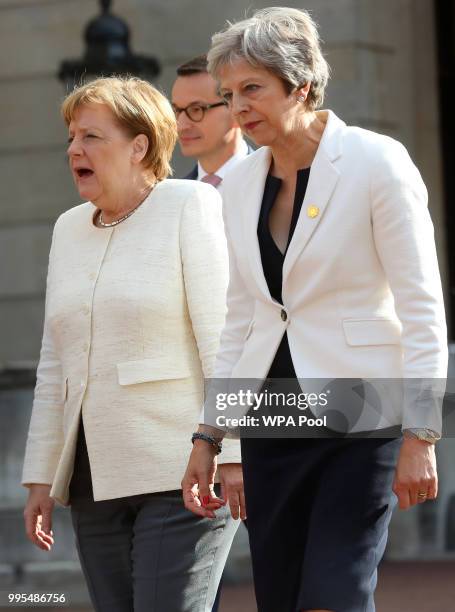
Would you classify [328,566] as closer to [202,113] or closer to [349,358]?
[349,358]

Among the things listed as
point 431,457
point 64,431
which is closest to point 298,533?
point 431,457

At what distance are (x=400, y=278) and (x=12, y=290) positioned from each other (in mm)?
9736

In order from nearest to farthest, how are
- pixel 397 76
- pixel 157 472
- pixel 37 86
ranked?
pixel 157 472
pixel 397 76
pixel 37 86

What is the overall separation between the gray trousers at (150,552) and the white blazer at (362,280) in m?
0.56

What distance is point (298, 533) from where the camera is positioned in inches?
142

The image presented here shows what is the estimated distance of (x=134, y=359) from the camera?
410 centimetres

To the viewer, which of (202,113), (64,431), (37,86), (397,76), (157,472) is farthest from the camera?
(37,86)

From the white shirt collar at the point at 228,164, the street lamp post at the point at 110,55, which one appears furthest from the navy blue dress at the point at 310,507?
the street lamp post at the point at 110,55

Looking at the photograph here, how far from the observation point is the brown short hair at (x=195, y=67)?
212 inches

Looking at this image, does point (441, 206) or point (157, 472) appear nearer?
point (157, 472)

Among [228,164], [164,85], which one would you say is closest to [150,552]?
[228,164]

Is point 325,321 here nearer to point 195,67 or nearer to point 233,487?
point 233,487

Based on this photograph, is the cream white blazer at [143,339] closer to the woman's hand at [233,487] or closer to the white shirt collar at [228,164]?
the woman's hand at [233,487]

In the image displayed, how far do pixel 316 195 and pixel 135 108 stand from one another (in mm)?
871
